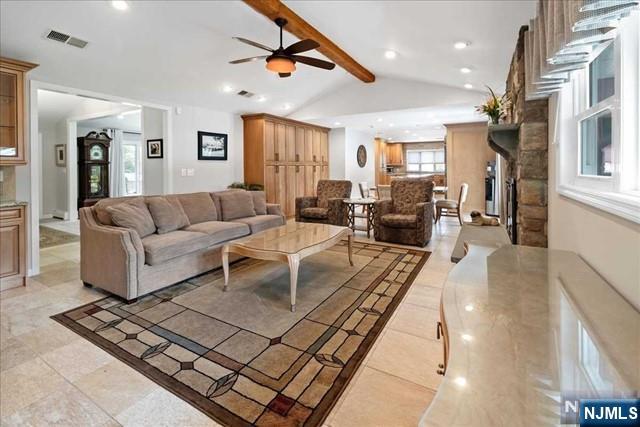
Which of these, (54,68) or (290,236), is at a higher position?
(54,68)

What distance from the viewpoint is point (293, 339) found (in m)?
2.35

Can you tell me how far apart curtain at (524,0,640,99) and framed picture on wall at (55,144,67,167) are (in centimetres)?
899

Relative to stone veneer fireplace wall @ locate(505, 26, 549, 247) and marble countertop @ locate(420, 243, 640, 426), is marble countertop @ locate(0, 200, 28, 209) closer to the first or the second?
marble countertop @ locate(420, 243, 640, 426)

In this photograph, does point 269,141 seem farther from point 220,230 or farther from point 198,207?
point 220,230

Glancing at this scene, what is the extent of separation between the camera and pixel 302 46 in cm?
344

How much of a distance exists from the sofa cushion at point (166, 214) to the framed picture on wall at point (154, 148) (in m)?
2.25

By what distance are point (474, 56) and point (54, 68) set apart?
5160 millimetres

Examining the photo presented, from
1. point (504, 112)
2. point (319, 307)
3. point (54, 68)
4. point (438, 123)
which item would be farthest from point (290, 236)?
point (438, 123)

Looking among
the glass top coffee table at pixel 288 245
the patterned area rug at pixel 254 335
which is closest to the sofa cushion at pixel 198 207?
the patterned area rug at pixel 254 335

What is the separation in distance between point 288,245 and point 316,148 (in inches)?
243

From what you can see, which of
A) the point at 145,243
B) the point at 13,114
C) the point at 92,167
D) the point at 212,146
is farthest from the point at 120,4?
the point at 92,167

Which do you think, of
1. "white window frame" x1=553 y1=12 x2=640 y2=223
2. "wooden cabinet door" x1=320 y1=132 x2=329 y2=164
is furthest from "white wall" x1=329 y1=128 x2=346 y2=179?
"white window frame" x1=553 y1=12 x2=640 y2=223

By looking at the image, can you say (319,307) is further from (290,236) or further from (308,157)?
(308,157)

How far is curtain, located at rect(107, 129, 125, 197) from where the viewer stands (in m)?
9.09
